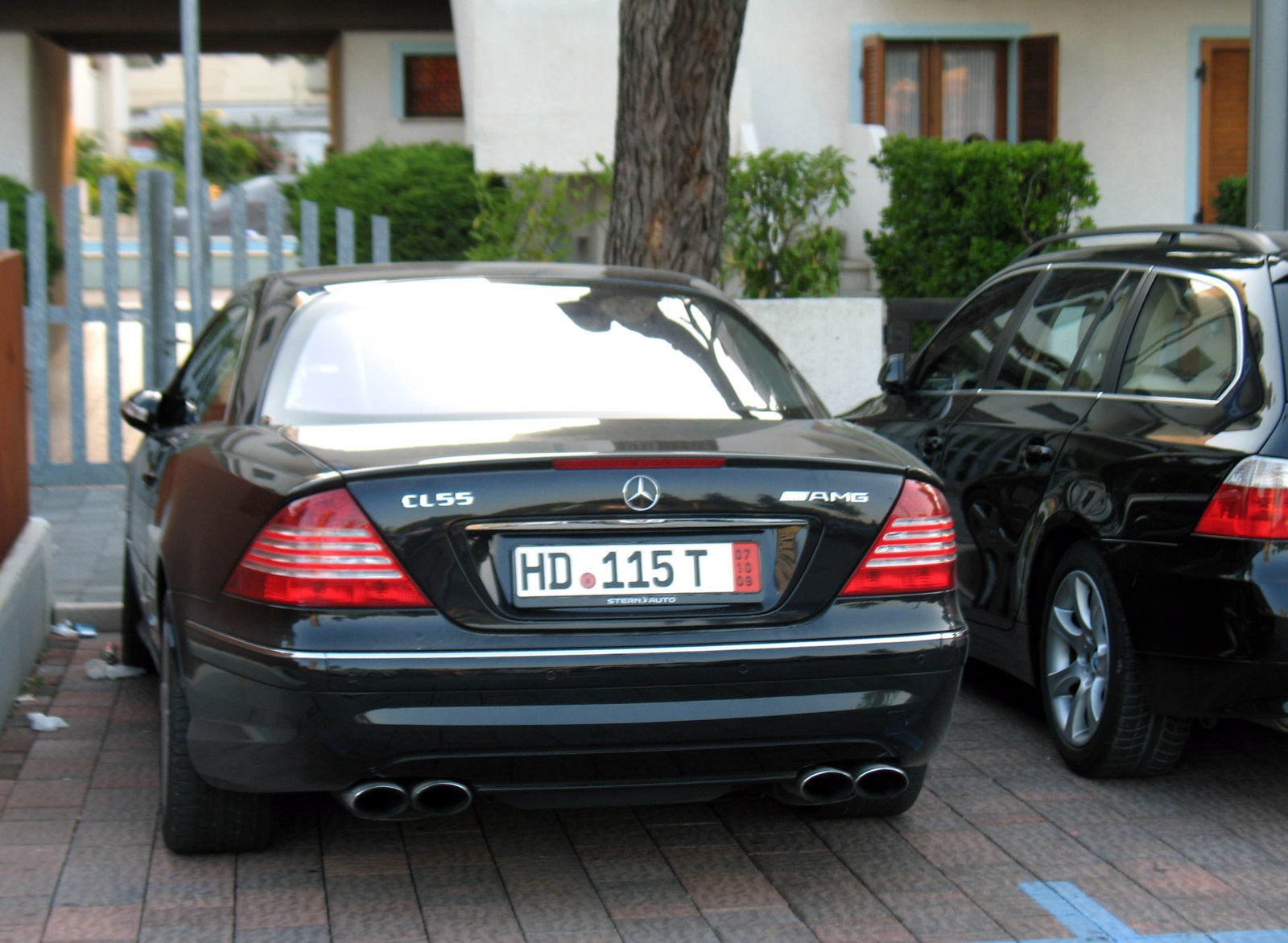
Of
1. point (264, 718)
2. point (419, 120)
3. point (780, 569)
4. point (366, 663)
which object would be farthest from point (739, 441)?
point (419, 120)

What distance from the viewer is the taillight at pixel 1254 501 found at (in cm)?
404

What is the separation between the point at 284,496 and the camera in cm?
336

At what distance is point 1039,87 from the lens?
15172mm

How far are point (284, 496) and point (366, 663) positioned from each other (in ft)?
1.35

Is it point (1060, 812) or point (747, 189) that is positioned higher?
point (747, 189)

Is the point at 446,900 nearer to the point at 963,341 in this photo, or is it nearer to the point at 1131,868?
the point at 1131,868

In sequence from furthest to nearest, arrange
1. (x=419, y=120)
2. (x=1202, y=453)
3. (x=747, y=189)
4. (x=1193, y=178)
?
(x=419, y=120) < (x=1193, y=178) < (x=747, y=189) < (x=1202, y=453)

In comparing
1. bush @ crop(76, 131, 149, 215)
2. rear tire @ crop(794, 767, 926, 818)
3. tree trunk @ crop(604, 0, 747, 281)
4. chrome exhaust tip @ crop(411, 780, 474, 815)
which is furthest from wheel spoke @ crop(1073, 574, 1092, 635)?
bush @ crop(76, 131, 149, 215)

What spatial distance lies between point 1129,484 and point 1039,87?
1160cm

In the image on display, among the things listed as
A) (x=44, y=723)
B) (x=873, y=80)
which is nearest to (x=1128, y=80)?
(x=873, y=80)

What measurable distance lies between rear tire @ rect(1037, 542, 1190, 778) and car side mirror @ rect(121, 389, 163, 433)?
2.94 metres

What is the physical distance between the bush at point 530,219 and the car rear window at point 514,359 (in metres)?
7.53

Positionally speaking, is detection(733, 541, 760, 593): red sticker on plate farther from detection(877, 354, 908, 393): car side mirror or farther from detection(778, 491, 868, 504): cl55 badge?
detection(877, 354, 908, 393): car side mirror

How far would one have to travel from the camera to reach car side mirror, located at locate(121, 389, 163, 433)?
201 inches
